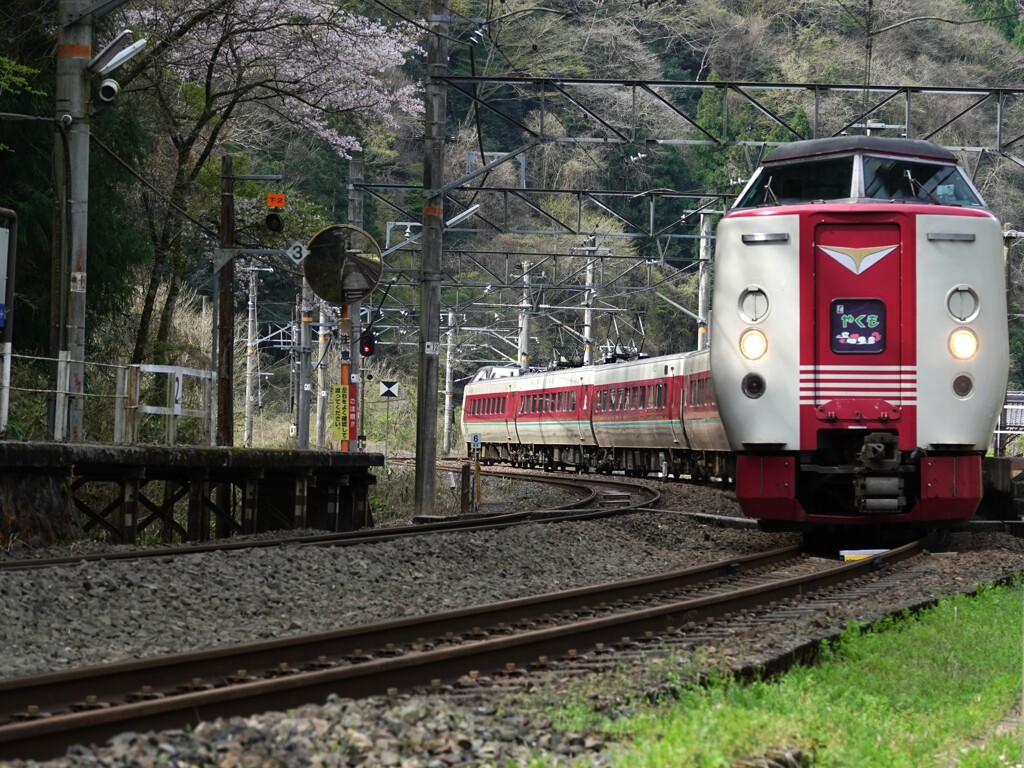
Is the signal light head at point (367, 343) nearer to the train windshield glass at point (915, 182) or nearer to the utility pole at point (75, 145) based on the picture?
the utility pole at point (75, 145)

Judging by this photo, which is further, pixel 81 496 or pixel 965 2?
pixel 965 2

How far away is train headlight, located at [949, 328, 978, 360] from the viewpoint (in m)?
12.7

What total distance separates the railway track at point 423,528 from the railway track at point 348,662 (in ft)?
10.8

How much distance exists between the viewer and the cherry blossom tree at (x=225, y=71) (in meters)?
23.3

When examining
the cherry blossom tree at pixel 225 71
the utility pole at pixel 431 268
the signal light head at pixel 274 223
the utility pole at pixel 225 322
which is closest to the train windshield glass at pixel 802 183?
the utility pole at pixel 431 268

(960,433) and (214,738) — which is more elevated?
(960,433)

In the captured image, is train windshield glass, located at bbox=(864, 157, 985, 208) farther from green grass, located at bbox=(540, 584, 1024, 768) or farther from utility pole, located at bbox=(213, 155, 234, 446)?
utility pole, located at bbox=(213, 155, 234, 446)

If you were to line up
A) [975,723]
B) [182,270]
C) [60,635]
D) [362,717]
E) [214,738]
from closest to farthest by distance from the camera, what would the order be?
[214,738], [362,717], [975,723], [60,635], [182,270]

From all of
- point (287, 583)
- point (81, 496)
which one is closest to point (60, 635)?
point (287, 583)

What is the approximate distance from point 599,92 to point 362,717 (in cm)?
6184

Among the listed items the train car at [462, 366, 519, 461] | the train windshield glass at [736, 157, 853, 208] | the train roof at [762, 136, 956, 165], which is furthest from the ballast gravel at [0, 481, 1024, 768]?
the train car at [462, 366, 519, 461]

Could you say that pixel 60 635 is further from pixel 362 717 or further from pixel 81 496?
pixel 81 496

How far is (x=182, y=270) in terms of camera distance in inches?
1058

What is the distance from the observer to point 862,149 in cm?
1349
